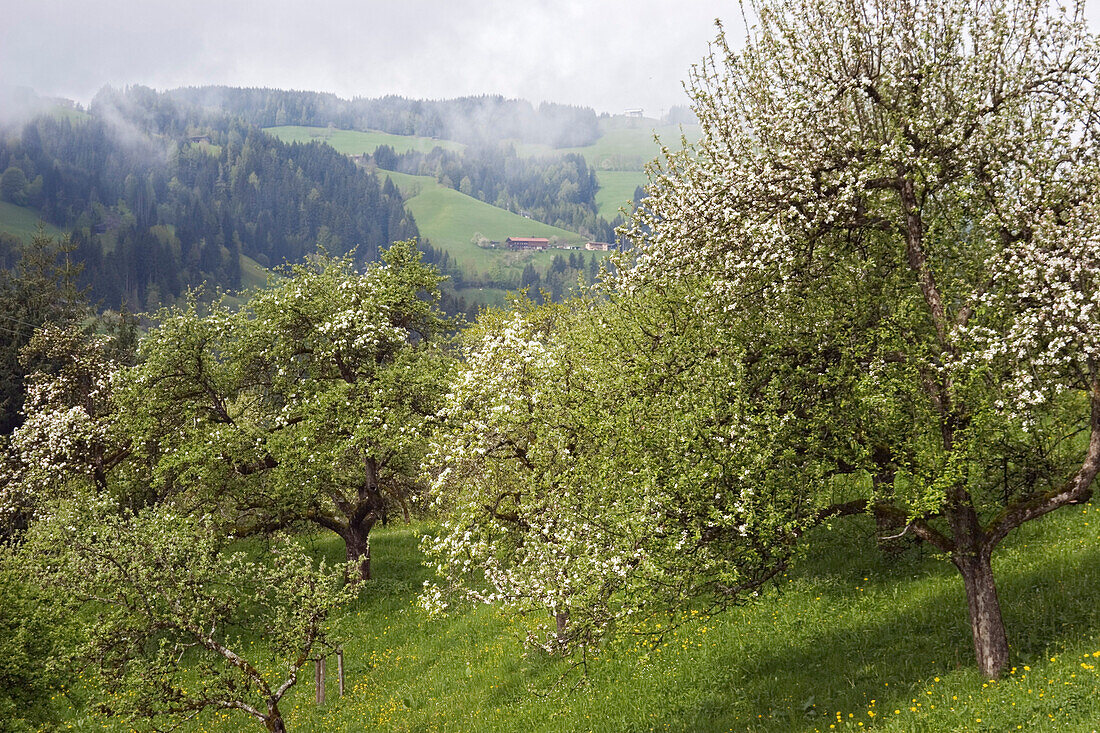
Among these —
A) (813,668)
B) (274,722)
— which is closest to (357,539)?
(274,722)

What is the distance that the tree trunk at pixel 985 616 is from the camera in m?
13.9

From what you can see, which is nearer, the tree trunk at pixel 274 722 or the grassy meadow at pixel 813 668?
the grassy meadow at pixel 813 668

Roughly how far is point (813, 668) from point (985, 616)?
14.0ft

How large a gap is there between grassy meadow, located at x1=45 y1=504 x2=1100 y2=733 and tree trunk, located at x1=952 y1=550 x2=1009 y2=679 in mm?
359

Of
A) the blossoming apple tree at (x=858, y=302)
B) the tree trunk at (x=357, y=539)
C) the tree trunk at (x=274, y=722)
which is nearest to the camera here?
the blossoming apple tree at (x=858, y=302)

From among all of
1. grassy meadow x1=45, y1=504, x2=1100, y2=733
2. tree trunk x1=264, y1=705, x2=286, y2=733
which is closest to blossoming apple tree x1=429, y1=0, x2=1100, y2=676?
grassy meadow x1=45, y1=504, x2=1100, y2=733

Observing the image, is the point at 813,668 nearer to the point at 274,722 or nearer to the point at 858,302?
the point at 858,302

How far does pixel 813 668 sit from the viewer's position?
665 inches

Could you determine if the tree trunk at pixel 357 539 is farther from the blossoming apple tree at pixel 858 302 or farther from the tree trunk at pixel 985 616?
the tree trunk at pixel 985 616

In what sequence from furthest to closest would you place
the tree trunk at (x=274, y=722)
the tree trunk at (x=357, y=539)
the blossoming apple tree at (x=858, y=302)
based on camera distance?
the tree trunk at (x=357, y=539), the tree trunk at (x=274, y=722), the blossoming apple tree at (x=858, y=302)

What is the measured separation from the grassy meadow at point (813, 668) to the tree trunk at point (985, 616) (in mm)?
359

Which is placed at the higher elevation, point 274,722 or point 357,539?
point 274,722

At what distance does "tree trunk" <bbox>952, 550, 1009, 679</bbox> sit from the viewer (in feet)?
45.4

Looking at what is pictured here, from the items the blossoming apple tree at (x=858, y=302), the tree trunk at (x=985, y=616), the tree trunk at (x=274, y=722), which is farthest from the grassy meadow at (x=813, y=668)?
the tree trunk at (x=274, y=722)
